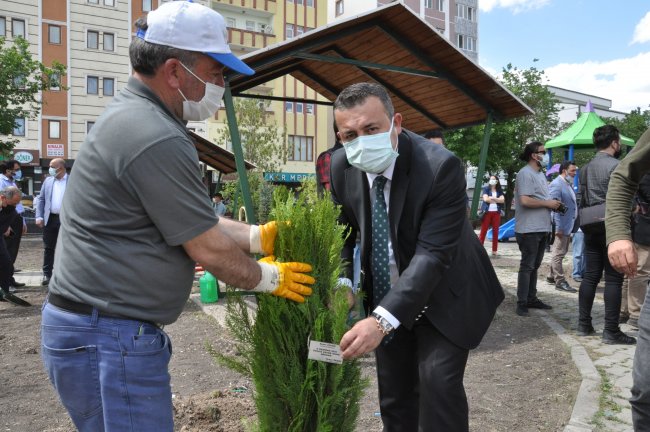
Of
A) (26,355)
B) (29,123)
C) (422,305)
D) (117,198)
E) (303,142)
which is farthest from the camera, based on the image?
(303,142)

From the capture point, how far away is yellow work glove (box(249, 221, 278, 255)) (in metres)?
2.59

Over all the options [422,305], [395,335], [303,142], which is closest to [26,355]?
[395,335]

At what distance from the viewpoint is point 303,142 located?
4341 cm

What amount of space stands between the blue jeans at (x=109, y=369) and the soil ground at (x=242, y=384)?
0.98 meters

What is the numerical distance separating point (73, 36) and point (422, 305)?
39.4 meters

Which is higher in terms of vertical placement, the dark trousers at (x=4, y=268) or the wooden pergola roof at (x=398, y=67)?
the wooden pergola roof at (x=398, y=67)

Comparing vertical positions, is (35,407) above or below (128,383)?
below

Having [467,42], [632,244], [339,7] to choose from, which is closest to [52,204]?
[632,244]

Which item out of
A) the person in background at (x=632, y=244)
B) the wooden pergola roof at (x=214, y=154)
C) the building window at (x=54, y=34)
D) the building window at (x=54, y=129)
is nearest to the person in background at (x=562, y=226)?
the wooden pergola roof at (x=214, y=154)

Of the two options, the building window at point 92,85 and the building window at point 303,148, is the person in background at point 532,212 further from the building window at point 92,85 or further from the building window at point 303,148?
the building window at point 303,148

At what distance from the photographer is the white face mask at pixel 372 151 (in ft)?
8.59

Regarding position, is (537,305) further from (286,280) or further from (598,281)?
(286,280)

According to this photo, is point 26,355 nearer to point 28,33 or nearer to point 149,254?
point 149,254

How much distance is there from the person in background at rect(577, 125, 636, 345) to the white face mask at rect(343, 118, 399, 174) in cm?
430
